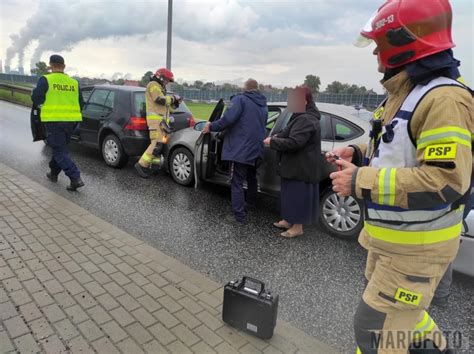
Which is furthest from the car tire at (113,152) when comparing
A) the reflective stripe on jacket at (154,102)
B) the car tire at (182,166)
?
the car tire at (182,166)

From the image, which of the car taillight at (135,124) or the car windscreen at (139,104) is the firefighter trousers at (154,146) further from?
the car windscreen at (139,104)

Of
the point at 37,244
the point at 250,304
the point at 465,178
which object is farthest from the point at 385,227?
the point at 37,244

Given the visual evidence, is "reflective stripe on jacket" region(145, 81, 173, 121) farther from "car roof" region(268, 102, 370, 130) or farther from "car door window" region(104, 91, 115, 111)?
"car roof" region(268, 102, 370, 130)

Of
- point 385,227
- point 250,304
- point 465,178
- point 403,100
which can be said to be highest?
point 403,100

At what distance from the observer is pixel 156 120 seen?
257 inches

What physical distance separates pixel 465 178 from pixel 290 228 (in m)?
3.17

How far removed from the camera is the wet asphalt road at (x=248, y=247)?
302 centimetres

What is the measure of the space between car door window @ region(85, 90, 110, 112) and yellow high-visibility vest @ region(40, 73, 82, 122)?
1.50m

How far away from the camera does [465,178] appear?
1.46 metres

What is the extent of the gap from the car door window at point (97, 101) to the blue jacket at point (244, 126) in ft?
11.5

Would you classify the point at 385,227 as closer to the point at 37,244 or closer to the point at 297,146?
the point at 297,146

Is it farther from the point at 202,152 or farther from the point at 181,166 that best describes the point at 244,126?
the point at 181,166

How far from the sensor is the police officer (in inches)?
211

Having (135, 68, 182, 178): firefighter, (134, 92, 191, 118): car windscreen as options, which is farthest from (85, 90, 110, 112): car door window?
(135, 68, 182, 178): firefighter
